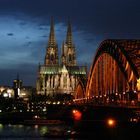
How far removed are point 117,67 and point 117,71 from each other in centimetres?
70

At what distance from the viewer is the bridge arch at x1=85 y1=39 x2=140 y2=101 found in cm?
8776

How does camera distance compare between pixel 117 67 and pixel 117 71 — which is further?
pixel 117 71

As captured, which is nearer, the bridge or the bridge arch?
the bridge

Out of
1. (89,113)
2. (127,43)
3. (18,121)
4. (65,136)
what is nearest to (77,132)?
(65,136)

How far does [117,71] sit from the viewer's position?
9650cm

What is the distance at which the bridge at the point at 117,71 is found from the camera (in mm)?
85500

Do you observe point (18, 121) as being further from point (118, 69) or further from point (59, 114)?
point (118, 69)

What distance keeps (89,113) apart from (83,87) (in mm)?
57998

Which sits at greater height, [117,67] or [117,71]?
[117,67]

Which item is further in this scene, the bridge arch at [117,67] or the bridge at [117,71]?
the bridge arch at [117,67]

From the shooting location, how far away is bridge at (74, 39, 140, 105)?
281ft

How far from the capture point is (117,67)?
316 ft

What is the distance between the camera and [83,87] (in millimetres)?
153500

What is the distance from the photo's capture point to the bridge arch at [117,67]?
288 feet
